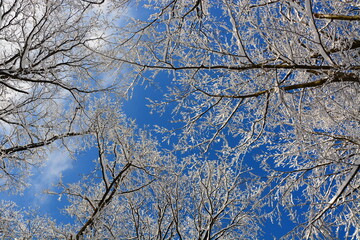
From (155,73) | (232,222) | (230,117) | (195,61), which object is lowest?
(232,222)

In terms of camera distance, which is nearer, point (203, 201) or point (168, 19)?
point (168, 19)

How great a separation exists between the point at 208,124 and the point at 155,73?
56.2 inches

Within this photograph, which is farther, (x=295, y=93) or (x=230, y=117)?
(x=230, y=117)

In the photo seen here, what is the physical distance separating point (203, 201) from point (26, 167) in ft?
17.2

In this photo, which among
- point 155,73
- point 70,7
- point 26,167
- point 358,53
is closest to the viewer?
point 358,53

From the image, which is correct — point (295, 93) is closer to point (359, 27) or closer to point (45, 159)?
point (359, 27)

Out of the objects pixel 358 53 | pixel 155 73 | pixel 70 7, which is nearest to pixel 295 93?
pixel 358 53

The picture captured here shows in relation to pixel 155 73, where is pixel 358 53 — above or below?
below

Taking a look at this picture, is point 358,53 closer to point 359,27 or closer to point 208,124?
point 359,27

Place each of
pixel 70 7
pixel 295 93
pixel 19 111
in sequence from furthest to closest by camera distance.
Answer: pixel 19 111 → pixel 70 7 → pixel 295 93

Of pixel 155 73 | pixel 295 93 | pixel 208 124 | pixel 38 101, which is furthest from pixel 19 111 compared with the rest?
pixel 295 93

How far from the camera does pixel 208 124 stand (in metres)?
5.74

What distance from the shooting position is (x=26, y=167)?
834 centimetres

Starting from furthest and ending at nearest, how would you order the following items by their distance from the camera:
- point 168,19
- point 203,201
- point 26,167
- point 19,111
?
point 203,201
point 26,167
point 19,111
point 168,19
